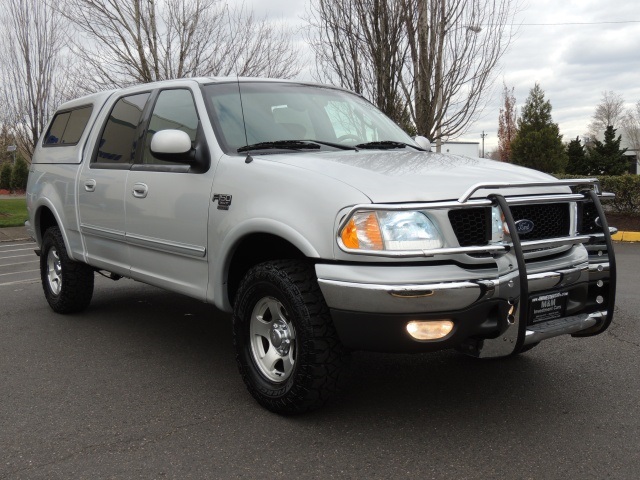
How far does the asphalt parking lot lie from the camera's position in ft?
9.77

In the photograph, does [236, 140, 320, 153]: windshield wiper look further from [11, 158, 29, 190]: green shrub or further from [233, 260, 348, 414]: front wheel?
[11, 158, 29, 190]: green shrub

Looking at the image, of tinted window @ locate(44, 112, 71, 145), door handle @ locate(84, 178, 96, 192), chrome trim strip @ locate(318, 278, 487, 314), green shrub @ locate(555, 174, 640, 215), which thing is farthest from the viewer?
green shrub @ locate(555, 174, 640, 215)

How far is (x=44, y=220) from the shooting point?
6.39m

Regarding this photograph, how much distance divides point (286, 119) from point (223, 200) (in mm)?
828

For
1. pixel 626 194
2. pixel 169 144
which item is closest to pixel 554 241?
pixel 169 144

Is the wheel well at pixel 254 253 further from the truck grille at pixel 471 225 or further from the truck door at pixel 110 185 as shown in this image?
the truck door at pixel 110 185

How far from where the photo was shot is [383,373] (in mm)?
4270

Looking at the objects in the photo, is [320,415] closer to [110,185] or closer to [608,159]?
[110,185]

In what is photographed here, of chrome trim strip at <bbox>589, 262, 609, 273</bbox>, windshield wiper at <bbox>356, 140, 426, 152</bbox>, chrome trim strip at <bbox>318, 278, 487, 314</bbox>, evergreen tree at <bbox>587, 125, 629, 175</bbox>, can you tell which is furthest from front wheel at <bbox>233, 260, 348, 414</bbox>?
evergreen tree at <bbox>587, 125, 629, 175</bbox>

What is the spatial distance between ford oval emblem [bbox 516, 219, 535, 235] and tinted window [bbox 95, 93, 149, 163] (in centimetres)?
278

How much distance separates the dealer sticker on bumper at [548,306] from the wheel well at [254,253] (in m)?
1.17

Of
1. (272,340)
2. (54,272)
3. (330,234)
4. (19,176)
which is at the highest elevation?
(330,234)

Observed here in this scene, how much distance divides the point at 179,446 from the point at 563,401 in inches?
81.4

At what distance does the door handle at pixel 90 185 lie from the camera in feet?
16.8
